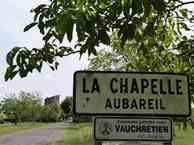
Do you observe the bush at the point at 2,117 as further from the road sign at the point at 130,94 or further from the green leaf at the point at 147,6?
the green leaf at the point at 147,6

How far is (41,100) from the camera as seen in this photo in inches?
6063

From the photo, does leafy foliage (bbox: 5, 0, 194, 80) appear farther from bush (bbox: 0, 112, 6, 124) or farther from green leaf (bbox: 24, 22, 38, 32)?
bush (bbox: 0, 112, 6, 124)

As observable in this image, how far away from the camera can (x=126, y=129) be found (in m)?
4.63

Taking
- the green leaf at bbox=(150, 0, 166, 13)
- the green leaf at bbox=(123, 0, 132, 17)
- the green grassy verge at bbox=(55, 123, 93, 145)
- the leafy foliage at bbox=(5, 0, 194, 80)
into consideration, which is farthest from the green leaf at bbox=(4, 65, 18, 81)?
the green grassy verge at bbox=(55, 123, 93, 145)

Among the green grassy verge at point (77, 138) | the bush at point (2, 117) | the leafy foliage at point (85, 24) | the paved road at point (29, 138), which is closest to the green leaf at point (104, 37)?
the leafy foliage at point (85, 24)

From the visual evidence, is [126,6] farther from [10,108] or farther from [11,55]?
[10,108]

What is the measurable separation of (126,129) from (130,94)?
28cm

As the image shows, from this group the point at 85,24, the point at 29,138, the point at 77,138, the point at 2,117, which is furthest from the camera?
the point at 2,117

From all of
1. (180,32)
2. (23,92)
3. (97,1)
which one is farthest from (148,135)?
(23,92)

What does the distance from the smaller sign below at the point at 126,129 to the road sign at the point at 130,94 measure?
0.19 feet

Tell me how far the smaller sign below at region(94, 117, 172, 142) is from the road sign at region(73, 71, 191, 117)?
0.06 m

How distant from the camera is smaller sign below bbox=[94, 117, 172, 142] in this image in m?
4.63

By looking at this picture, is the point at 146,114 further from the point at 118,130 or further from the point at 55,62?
the point at 55,62

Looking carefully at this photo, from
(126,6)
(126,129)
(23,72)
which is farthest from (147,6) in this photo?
(23,72)
